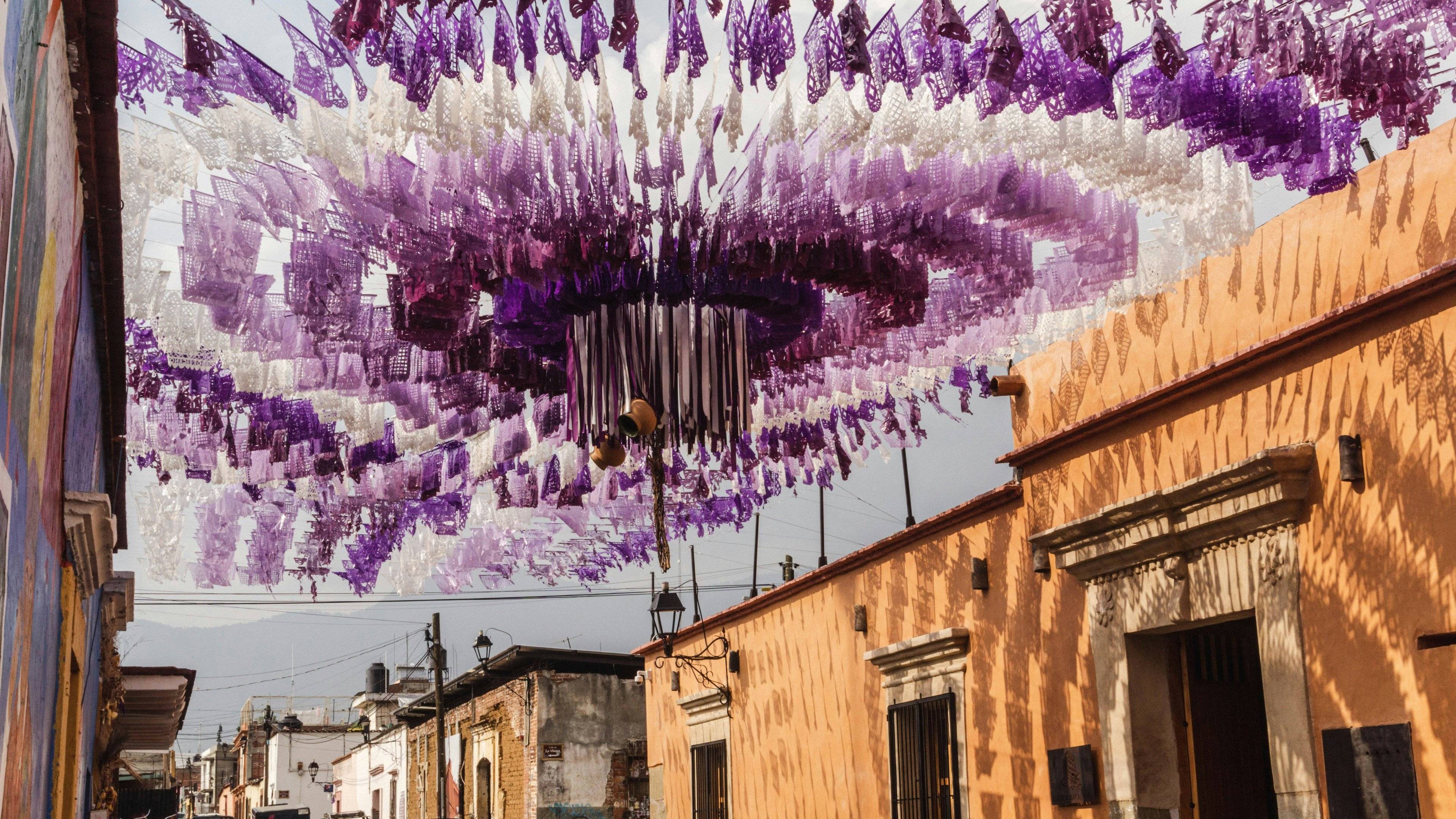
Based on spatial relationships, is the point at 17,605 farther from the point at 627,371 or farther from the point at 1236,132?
the point at 1236,132

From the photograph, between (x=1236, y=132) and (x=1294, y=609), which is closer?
(x=1236, y=132)

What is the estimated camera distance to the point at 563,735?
23.0 meters

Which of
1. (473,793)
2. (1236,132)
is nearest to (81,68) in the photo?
(1236,132)

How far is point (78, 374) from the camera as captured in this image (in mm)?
5973

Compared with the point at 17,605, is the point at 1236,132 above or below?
above

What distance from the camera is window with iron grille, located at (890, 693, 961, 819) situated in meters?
9.80

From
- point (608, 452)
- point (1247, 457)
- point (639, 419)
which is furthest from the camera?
point (608, 452)

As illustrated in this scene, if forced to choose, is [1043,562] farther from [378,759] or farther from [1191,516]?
[378,759]

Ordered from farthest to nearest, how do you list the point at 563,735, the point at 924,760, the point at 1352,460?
the point at 563,735, the point at 924,760, the point at 1352,460

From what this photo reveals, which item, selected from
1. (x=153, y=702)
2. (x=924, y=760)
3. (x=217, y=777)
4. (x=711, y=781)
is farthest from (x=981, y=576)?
(x=217, y=777)

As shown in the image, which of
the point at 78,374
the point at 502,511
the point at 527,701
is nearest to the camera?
the point at 78,374

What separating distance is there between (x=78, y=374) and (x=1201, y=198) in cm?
533

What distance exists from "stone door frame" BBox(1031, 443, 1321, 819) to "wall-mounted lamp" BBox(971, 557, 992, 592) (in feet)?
2.74

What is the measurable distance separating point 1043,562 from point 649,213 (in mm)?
3524
